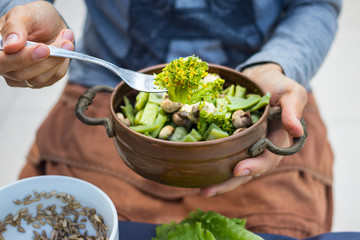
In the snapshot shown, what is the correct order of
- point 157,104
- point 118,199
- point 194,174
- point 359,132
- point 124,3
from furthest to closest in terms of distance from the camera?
point 359,132, point 124,3, point 118,199, point 157,104, point 194,174

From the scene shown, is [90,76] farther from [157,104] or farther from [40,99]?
[40,99]

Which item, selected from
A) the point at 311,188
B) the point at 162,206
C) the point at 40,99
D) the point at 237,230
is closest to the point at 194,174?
the point at 237,230

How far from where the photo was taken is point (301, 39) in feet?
3.53

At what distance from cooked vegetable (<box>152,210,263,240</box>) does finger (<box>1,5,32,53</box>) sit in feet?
1.38

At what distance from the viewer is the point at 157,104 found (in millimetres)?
789

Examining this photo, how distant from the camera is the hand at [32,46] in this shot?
2.19ft

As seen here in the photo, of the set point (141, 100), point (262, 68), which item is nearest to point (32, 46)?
point (141, 100)

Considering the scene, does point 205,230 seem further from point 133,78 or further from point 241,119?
point 133,78

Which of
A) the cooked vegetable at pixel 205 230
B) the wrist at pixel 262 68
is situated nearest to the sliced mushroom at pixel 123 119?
the cooked vegetable at pixel 205 230

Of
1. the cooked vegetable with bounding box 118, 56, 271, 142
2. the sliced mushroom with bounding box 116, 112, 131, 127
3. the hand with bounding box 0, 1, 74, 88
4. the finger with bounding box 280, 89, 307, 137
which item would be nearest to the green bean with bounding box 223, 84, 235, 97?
the cooked vegetable with bounding box 118, 56, 271, 142

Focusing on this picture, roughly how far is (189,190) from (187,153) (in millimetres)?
371

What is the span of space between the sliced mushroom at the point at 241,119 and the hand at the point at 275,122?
64mm

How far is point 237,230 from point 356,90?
1885 mm

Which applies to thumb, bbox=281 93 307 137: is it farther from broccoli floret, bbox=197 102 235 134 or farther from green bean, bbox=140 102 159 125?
green bean, bbox=140 102 159 125
